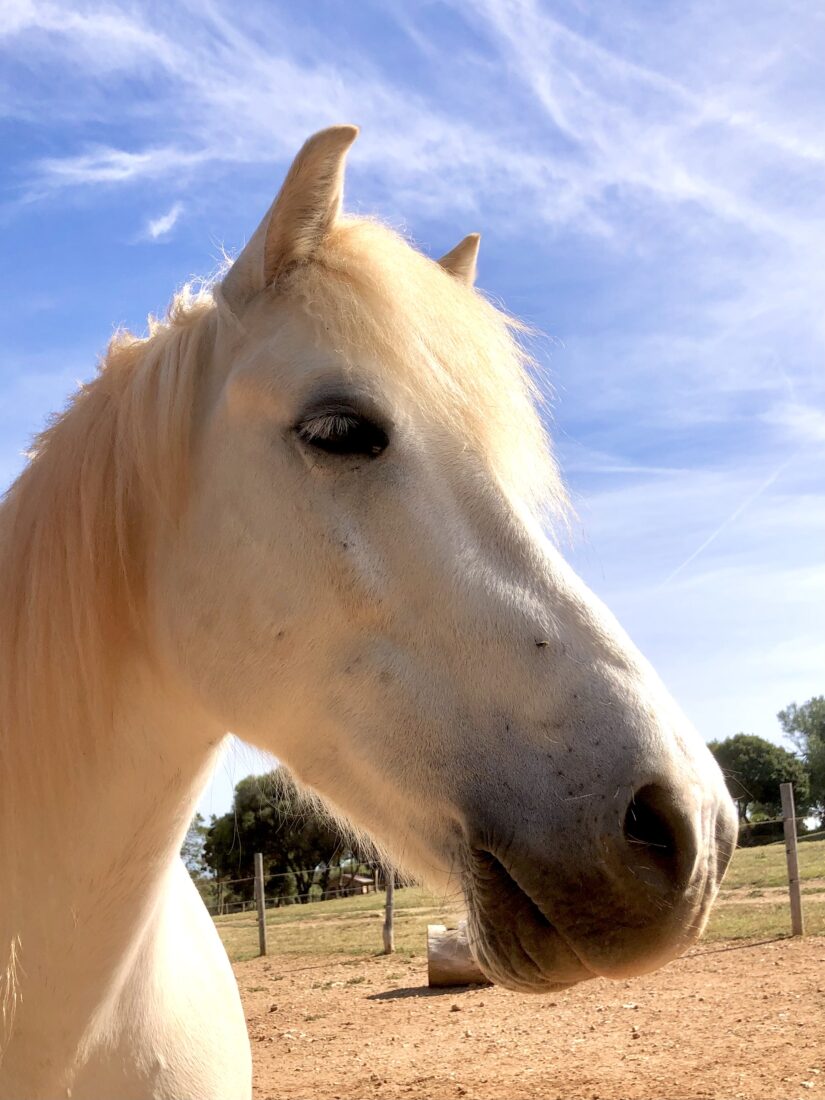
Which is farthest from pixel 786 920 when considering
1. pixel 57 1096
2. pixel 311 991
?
pixel 57 1096

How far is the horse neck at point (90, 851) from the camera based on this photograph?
6.21 feet

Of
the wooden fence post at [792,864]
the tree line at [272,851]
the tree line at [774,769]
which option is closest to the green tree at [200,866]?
the tree line at [272,851]

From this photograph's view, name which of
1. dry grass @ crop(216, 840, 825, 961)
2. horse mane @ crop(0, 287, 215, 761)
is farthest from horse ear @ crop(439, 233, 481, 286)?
dry grass @ crop(216, 840, 825, 961)

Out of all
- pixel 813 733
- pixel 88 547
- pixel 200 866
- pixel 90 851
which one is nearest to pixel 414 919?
pixel 200 866

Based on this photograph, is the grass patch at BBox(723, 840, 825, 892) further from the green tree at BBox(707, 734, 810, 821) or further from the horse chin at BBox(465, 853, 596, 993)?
the green tree at BBox(707, 734, 810, 821)

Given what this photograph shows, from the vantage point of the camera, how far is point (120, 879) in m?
1.94

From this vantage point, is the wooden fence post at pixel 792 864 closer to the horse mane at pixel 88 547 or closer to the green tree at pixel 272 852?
the green tree at pixel 272 852

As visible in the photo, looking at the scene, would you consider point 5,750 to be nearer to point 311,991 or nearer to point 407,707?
point 407,707

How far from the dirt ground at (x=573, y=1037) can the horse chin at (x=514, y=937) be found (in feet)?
11.3

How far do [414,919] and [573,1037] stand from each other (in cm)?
1055

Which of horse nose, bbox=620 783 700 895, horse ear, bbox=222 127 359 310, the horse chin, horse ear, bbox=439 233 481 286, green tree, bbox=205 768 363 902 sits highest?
horse ear, bbox=439 233 481 286

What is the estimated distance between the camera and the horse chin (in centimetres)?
151

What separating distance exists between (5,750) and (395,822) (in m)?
0.86

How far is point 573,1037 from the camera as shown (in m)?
7.37
